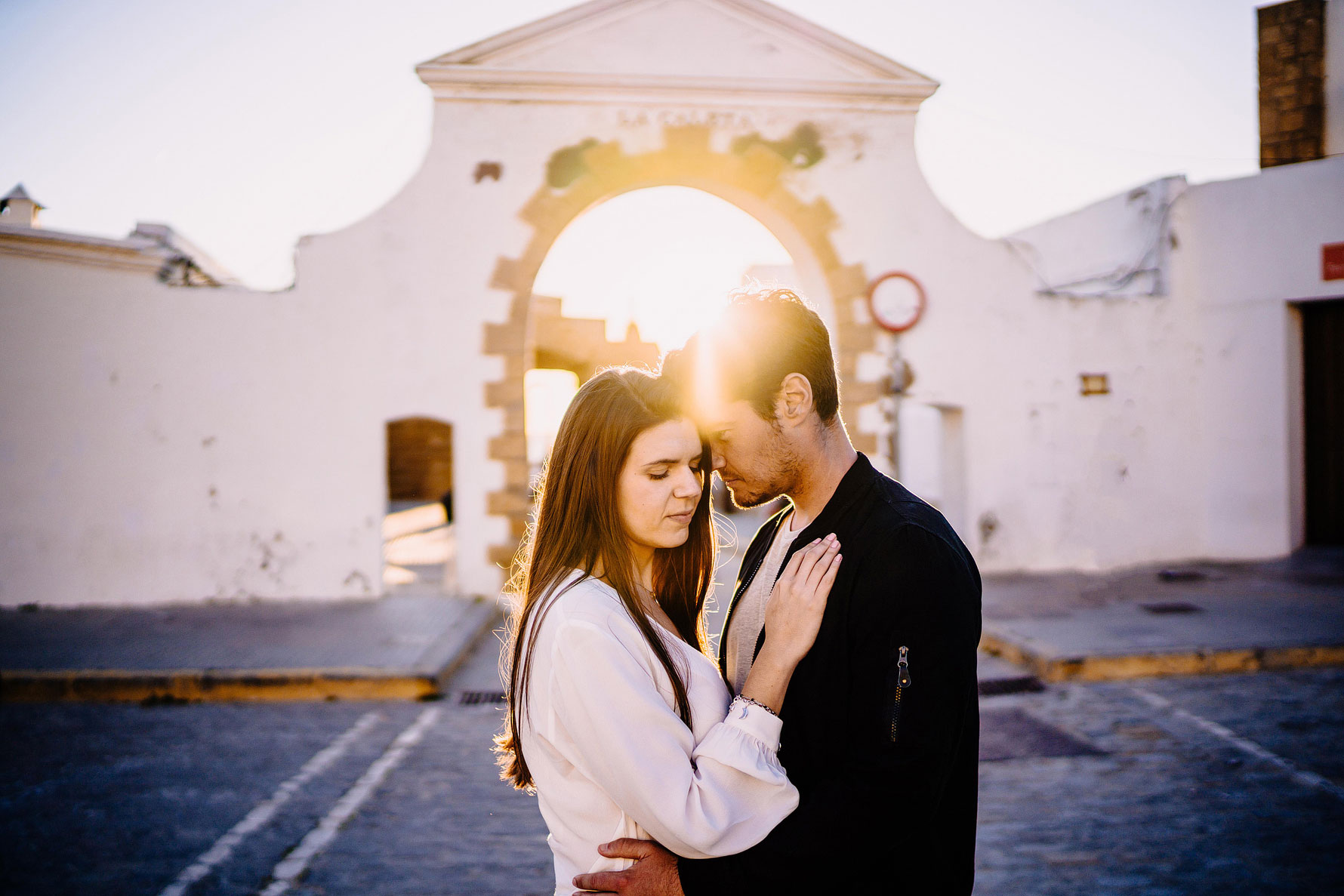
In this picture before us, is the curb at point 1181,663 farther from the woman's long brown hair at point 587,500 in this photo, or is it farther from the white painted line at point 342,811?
the woman's long brown hair at point 587,500

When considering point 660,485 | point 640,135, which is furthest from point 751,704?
point 640,135

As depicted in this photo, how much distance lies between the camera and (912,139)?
10.6m

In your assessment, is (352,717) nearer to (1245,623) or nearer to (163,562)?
(163,562)

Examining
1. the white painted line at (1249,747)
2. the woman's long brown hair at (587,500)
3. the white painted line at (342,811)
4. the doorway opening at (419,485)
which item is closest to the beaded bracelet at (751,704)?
the woman's long brown hair at (587,500)

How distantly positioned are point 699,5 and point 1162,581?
8.34 meters

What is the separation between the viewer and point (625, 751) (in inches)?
68.8

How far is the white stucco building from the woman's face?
25.9 ft

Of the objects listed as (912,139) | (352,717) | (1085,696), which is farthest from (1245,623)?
(352,717)

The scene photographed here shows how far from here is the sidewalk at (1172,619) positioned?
6.72 m

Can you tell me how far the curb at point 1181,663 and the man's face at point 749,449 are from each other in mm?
5416

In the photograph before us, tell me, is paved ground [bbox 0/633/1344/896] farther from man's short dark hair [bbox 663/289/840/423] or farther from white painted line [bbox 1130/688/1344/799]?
man's short dark hair [bbox 663/289/840/423]

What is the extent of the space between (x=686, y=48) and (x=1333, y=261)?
26.7ft

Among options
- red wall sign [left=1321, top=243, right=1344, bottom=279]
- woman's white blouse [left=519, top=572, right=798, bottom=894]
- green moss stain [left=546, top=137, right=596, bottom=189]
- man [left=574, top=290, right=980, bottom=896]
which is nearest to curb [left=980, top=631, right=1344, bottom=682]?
man [left=574, top=290, right=980, bottom=896]

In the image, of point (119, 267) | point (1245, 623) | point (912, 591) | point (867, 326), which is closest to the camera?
point (912, 591)
